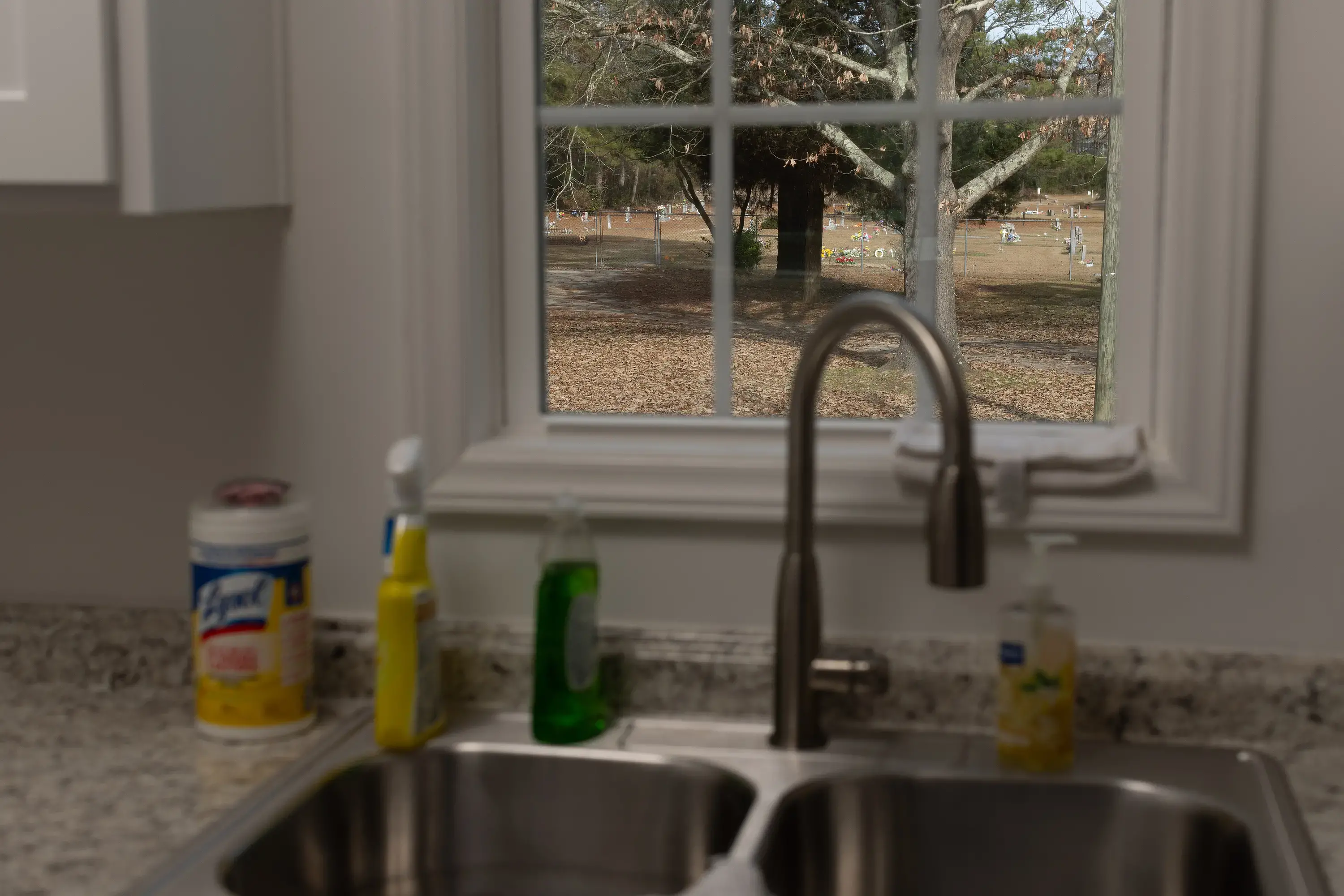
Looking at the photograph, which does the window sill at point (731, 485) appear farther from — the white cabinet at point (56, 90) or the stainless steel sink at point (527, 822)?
the white cabinet at point (56, 90)

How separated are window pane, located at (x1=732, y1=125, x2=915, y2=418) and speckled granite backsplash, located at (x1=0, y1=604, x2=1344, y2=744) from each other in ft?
1.03

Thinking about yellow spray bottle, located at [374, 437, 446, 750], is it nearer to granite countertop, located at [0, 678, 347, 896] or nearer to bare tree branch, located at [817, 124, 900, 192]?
granite countertop, located at [0, 678, 347, 896]

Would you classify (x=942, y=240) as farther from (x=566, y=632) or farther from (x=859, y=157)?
(x=566, y=632)

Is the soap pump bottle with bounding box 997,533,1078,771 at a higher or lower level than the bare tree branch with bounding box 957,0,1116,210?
lower

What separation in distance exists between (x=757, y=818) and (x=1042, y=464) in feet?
1.47

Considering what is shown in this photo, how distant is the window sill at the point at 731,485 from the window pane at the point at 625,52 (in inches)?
14.9

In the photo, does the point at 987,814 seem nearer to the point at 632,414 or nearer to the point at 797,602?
the point at 797,602

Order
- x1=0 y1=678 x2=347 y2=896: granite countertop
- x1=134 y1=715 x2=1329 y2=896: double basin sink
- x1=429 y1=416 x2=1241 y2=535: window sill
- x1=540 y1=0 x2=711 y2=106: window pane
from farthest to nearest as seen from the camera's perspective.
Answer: x1=540 y1=0 x2=711 y2=106: window pane → x1=429 y1=416 x2=1241 y2=535: window sill → x1=134 y1=715 x2=1329 y2=896: double basin sink → x1=0 y1=678 x2=347 y2=896: granite countertop

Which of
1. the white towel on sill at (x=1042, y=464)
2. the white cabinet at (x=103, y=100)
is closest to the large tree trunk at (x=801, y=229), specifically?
the white towel on sill at (x=1042, y=464)

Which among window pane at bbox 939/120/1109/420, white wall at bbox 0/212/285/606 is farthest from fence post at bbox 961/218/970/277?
white wall at bbox 0/212/285/606

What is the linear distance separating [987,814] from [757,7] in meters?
0.89

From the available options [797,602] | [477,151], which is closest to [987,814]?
[797,602]

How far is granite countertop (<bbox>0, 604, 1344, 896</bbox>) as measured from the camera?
4.19ft

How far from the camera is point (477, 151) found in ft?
5.12
